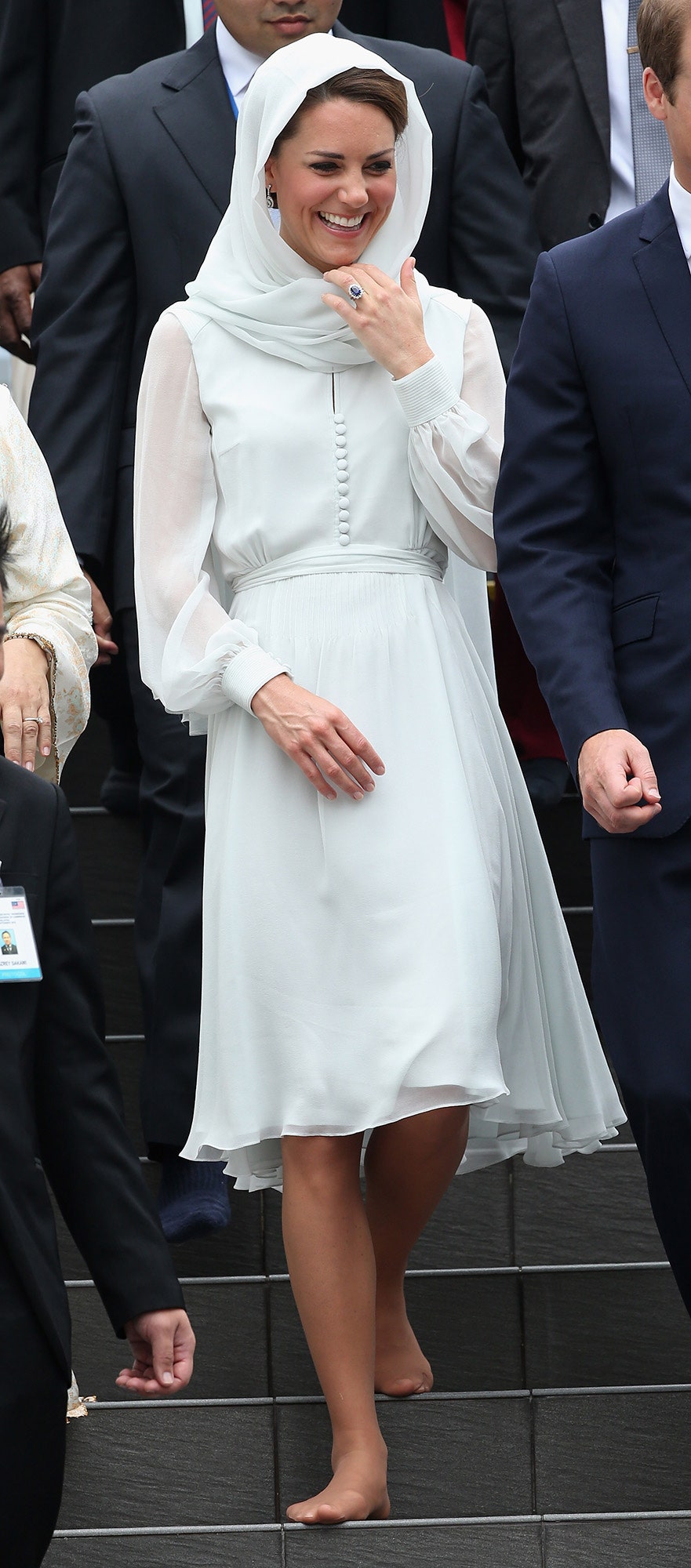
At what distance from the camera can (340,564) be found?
3.97 meters

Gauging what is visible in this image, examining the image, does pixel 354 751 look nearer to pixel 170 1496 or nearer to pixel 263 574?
pixel 263 574

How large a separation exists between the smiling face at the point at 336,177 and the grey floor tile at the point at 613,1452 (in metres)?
1.86

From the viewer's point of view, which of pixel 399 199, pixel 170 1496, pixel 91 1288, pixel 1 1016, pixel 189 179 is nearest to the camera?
pixel 1 1016

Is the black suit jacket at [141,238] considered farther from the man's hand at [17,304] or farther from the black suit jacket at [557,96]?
the man's hand at [17,304]

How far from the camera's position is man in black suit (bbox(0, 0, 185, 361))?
5.64 metres

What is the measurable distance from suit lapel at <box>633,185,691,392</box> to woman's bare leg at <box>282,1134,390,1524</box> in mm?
1271

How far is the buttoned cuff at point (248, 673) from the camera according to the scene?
3.87m

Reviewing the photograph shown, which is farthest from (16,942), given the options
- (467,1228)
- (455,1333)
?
(467,1228)

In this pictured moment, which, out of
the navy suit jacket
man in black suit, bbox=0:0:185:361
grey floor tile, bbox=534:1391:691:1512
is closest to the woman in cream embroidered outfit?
the navy suit jacket

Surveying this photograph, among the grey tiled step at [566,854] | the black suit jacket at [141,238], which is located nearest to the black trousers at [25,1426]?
the black suit jacket at [141,238]

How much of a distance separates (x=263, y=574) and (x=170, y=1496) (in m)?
1.44

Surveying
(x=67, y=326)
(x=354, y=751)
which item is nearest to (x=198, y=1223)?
(x=354, y=751)

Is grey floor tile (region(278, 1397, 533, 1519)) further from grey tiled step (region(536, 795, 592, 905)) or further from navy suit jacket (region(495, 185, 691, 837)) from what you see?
grey tiled step (region(536, 795, 592, 905))

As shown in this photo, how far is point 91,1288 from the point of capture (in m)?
4.50
